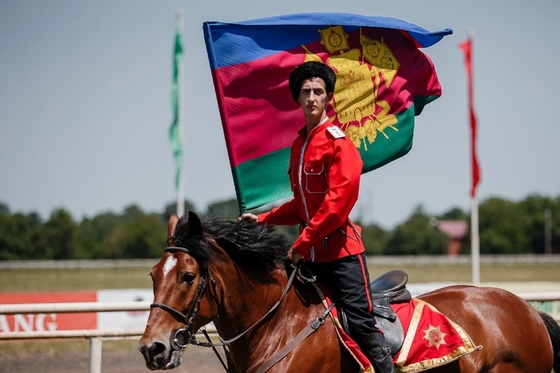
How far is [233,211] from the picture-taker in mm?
49969

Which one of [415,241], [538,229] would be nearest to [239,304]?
[415,241]

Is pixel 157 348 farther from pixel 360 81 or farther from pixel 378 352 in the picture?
pixel 360 81

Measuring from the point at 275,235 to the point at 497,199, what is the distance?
94.5m

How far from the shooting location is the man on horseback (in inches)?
174

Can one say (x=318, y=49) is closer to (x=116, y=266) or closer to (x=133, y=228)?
(x=116, y=266)

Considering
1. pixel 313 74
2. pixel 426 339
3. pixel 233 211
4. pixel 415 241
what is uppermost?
pixel 313 74

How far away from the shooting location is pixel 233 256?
4.59 meters

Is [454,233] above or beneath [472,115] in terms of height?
beneath

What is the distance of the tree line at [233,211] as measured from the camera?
61000 mm

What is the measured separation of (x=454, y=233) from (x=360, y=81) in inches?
3448

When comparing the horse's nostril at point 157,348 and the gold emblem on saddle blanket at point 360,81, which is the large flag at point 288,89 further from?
the horse's nostril at point 157,348

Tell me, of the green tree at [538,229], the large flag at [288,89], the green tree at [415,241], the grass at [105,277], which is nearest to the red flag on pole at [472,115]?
the large flag at [288,89]

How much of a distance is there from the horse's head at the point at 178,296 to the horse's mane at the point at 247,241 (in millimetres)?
66

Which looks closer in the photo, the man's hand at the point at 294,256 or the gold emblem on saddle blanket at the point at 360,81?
the man's hand at the point at 294,256
